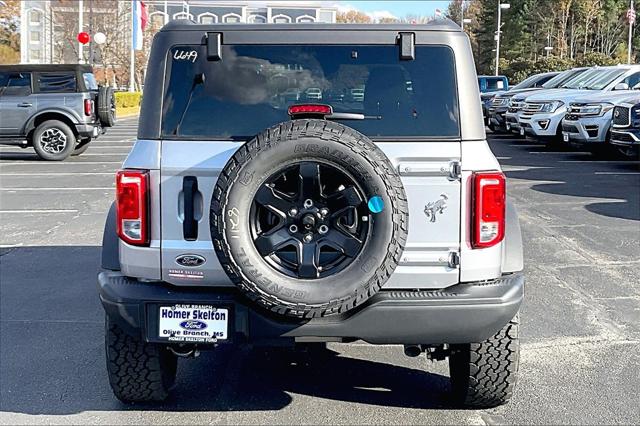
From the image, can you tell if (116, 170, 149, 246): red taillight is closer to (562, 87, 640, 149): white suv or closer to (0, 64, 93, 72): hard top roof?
(562, 87, 640, 149): white suv

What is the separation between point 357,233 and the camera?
3.60 meters

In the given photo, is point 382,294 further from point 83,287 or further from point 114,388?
point 83,287

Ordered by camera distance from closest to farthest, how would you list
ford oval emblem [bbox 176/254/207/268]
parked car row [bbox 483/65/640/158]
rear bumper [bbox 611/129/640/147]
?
ford oval emblem [bbox 176/254/207/268] → rear bumper [bbox 611/129/640/147] → parked car row [bbox 483/65/640/158]

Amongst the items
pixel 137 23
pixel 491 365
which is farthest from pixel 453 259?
pixel 137 23

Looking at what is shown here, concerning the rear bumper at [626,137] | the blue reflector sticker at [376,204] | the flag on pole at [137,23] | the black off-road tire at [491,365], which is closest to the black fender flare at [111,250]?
the blue reflector sticker at [376,204]

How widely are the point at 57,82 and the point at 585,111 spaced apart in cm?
1051

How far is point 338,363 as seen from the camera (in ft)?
16.8

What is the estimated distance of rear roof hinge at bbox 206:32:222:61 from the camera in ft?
12.9

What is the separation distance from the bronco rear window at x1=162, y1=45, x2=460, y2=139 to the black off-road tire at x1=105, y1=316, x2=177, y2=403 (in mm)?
1079

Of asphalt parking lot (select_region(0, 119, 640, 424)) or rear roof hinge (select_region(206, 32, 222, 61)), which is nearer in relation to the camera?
rear roof hinge (select_region(206, 32, 222, 61))

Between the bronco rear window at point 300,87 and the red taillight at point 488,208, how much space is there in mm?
302

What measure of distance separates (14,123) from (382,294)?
1437cm

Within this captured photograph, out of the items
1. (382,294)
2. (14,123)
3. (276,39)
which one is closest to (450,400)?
(382,294)

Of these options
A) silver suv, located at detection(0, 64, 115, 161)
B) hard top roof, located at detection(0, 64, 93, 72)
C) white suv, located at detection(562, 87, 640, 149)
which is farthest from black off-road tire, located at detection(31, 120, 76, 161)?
white suv, located at detection(562, 87, 640, 149)
